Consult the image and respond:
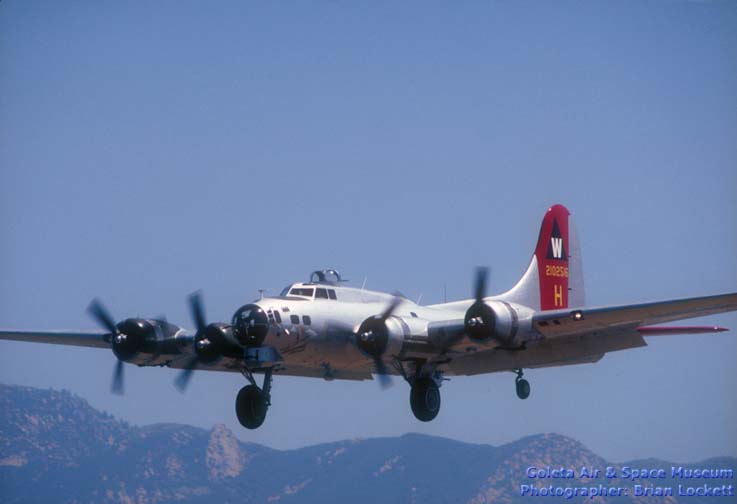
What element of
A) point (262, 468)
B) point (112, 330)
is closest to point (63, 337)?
point (112, 330)

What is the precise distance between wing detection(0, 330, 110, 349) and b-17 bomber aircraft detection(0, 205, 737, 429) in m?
0.06

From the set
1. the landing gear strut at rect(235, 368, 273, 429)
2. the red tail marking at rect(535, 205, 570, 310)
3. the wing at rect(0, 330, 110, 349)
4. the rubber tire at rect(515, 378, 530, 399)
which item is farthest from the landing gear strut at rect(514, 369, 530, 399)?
the wing at rect(0, 330, 110, 349)

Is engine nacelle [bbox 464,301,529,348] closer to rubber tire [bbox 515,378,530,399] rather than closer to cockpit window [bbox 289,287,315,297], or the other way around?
rubber tire [bbox 515,378,530,399]

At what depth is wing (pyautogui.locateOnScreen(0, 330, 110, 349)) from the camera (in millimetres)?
31484

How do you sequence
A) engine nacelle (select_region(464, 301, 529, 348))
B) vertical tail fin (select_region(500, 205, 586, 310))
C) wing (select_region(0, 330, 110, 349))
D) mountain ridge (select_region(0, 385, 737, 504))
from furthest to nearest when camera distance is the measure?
mountain ridge (select_region(0, 385, 737, 504))
vertical tail fin (select_region(500, 205, 586, 310))
wing (select_region(0, 330, 110, 349))
engine nacelle (select_region(464, 301, 529, 348))

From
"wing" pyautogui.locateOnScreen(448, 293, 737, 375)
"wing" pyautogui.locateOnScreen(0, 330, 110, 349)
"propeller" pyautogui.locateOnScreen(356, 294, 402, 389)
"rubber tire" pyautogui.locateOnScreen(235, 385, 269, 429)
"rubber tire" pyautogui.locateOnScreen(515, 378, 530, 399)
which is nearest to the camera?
"wing" pyautogui.locateOnScreen(448, 293, 737, 375)

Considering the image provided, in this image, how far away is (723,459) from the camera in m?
87.7

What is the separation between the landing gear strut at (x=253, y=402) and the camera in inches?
1104

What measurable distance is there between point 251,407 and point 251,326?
3.67 m

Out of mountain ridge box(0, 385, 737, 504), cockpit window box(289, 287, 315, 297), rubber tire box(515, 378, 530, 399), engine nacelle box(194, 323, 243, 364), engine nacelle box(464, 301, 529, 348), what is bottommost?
mountain ridge box(0, 385, 737, 504)

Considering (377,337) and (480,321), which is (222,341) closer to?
(377,337)

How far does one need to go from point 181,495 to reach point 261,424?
5924 inches

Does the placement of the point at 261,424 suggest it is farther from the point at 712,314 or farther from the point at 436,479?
the point at 436,479

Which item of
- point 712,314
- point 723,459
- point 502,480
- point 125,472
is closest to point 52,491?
point 125,472
